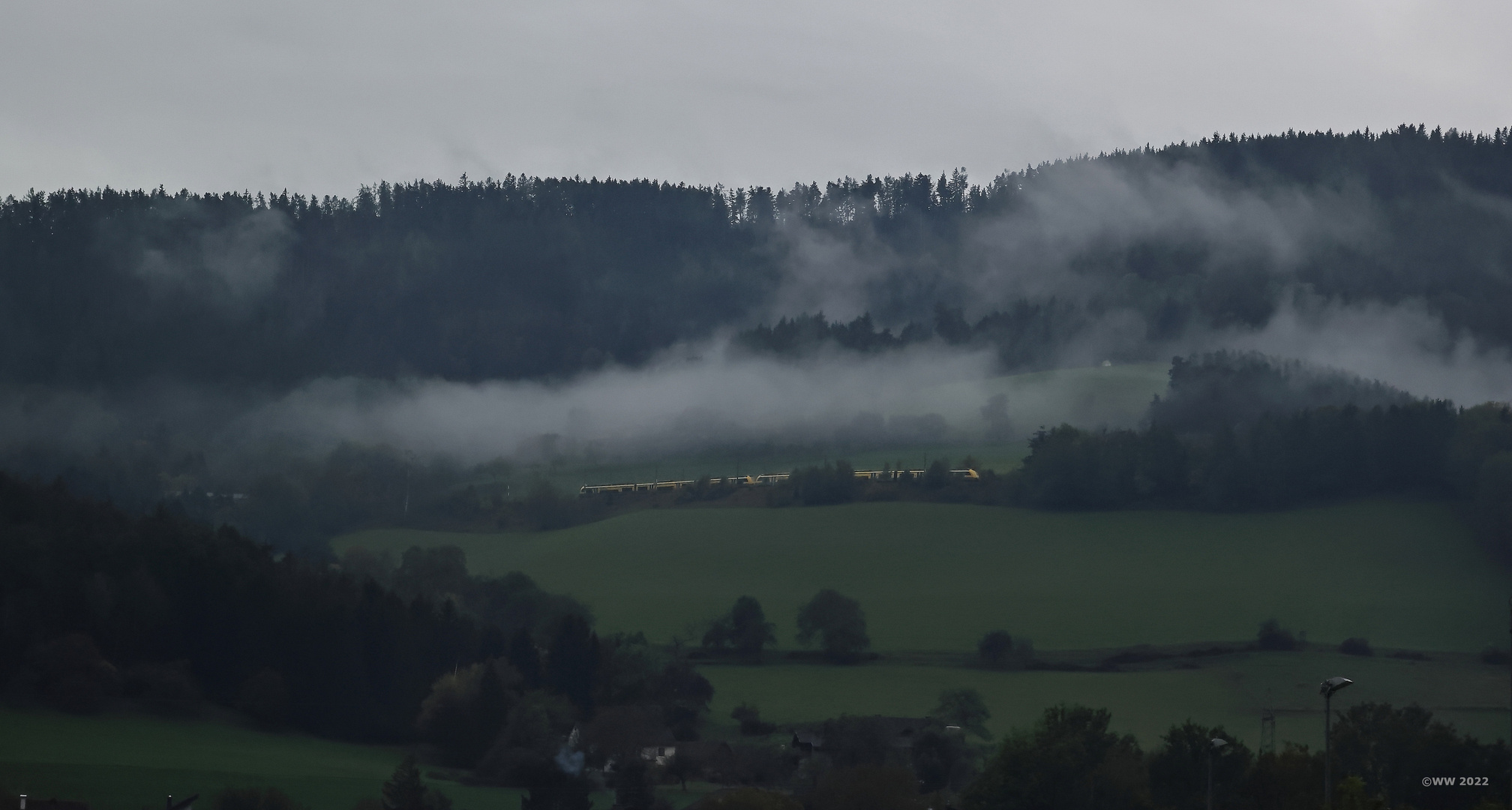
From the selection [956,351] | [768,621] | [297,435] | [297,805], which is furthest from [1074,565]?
[297,435]

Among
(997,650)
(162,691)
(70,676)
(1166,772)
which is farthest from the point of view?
(997,650)

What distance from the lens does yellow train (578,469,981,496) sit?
13275cm

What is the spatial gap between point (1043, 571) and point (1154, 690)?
2531 cm

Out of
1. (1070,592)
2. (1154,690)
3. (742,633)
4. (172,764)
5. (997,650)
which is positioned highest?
(1070,592)

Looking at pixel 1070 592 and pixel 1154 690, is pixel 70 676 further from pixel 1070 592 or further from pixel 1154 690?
pixel 1070 592

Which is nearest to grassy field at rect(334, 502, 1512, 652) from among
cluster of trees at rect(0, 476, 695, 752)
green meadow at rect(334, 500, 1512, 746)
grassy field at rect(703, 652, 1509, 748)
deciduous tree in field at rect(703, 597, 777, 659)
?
green meadow at rect(334, 500, 1512, 746)

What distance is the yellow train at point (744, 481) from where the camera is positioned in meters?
133

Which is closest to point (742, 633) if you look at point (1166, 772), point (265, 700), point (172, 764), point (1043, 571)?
point (1043, 571)

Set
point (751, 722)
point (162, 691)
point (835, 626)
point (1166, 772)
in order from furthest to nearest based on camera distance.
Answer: point (835, 626), point (751, 722), point (162, 691), point (1166, 772)

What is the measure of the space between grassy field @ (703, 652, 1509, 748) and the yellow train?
135 ft

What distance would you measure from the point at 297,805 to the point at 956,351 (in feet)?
453

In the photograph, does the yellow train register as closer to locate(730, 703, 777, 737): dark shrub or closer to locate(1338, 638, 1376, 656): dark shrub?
locate(1338, 638, 1376, 656): dark shrub

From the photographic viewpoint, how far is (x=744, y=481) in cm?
13800

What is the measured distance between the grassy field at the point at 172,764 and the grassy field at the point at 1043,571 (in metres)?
31.1
